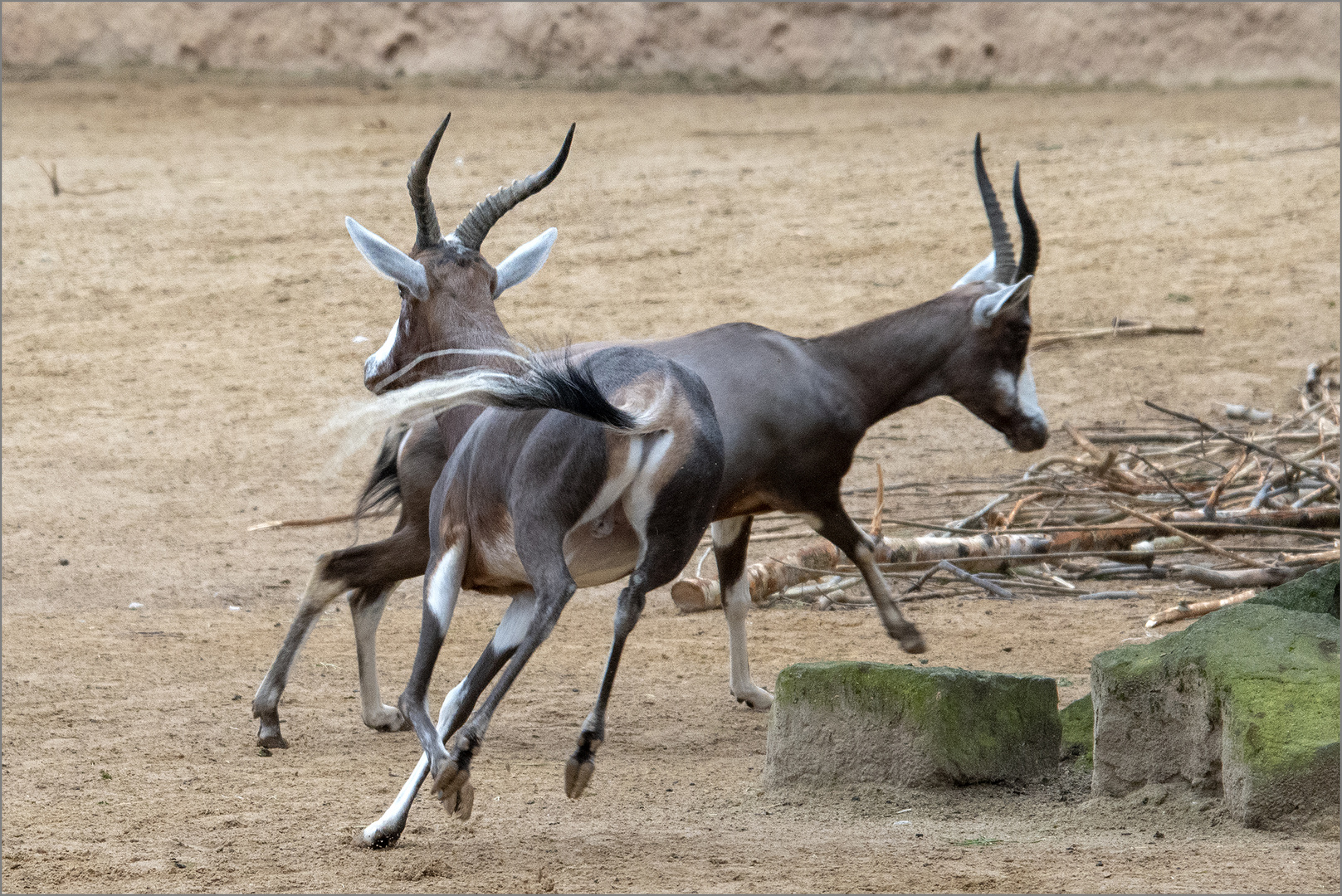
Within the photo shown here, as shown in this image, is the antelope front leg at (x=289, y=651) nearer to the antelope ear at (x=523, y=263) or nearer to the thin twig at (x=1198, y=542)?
the antelope ear at (x=523, y=263)

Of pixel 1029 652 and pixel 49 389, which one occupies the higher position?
pixel 49 389

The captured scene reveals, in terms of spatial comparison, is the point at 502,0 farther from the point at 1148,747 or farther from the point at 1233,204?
the point at 1148,747

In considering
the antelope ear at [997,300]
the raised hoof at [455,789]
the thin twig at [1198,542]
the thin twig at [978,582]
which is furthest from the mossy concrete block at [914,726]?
the thin twig at [978,582]

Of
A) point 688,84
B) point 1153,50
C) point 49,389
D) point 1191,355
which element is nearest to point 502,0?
point 688,84

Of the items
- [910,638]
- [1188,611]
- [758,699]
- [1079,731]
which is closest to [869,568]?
[910,638]

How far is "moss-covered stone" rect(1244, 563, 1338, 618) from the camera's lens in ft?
15.1

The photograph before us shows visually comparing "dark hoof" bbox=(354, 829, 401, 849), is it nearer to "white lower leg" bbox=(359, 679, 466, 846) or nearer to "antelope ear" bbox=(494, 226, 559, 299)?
"white lower leg" bbox=(359, 679, 466, 846)

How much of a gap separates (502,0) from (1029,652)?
1261 cm

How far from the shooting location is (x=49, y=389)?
10641mm

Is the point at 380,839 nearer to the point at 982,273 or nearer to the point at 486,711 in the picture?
the point at 486,711

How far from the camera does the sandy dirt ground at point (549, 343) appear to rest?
4102 mm

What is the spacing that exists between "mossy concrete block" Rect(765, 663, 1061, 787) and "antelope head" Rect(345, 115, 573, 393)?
151cm

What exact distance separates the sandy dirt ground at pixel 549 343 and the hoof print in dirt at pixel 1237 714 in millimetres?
106

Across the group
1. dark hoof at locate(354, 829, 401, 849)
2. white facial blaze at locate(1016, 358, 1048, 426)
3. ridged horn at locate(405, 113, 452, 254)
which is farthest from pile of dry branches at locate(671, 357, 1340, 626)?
dark hoof at locate(354, 829, 401, 849)
